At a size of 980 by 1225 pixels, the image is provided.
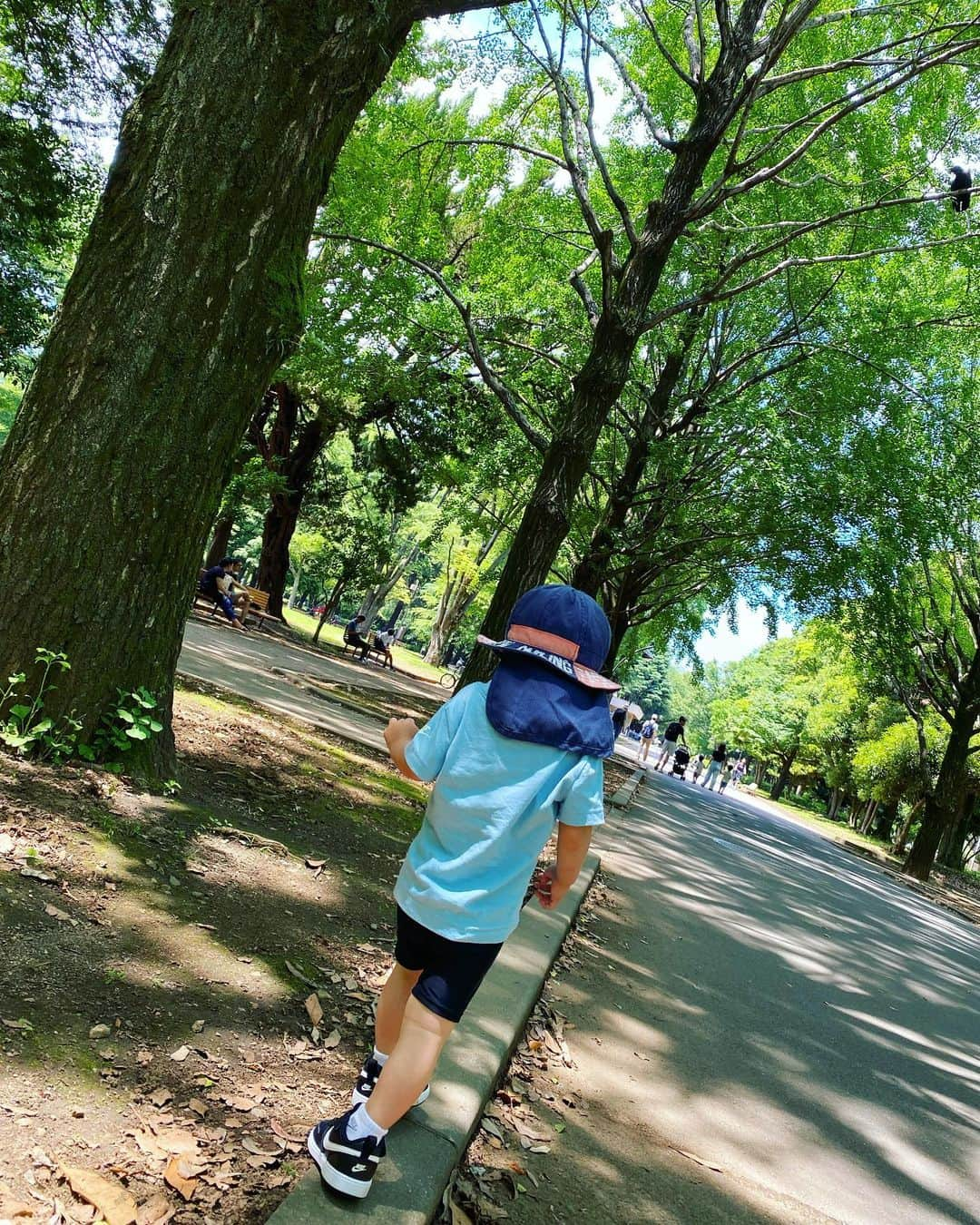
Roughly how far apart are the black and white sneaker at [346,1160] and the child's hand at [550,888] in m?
0.75

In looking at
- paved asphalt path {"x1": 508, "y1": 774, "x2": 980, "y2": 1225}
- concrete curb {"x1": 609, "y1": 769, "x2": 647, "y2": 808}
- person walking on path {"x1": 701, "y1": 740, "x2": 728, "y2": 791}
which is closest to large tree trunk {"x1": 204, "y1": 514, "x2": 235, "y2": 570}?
concrete curb {"x1": 609, "y1": 769, "x2": 647, "y2": 808}

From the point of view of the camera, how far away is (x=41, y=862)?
10.9 ft

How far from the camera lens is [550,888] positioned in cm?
261

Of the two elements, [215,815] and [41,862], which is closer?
[41,862]

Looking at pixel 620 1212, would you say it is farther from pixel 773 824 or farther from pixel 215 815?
pixel 773 824

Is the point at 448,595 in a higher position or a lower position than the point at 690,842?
higher

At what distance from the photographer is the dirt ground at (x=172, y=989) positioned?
2127mm

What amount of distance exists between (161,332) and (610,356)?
16.2 feet

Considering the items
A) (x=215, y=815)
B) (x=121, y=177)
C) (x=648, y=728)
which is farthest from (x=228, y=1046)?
(x=648, y=728)

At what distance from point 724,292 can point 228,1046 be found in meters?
7.82

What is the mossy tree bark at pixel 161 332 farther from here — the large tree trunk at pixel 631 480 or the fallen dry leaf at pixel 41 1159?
the large tree trunk at pixel 631 480

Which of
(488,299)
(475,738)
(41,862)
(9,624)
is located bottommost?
(41,862)

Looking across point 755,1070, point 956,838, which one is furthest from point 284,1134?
point 956,838

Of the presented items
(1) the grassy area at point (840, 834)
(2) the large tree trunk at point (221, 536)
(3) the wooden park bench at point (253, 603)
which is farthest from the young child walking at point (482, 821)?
(1) the grassy area at point (840, 834)
